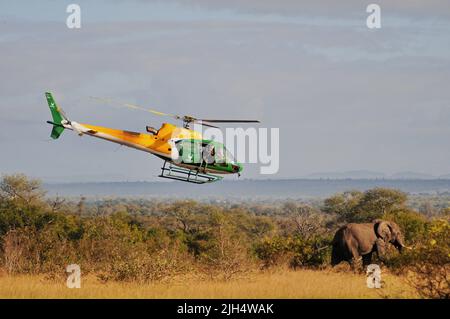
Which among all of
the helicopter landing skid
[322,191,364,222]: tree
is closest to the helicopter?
the helicopter landing skid

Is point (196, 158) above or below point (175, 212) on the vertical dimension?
below

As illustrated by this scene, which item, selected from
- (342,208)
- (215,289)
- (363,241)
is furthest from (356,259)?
(342,208)

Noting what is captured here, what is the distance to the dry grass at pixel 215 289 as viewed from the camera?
2145 centimetres

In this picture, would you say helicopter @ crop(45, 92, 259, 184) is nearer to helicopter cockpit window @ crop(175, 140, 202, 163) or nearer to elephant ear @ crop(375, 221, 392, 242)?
helicopter cockpit window @ crop(175, 140, 202, 163)

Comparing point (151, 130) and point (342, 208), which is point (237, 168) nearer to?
point (151, 130)

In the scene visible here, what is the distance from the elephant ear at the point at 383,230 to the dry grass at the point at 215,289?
566cm

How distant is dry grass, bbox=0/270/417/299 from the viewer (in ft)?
70.4

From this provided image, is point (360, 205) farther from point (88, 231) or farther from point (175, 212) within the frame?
point (88, 231)

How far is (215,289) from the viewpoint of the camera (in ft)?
75.8

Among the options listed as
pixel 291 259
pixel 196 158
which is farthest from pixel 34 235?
pixel 291 259

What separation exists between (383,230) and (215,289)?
37.7ft

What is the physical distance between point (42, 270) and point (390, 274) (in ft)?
37.4

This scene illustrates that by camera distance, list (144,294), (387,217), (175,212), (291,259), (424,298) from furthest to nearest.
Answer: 1. (175,212)
2. (387,217)
3. (291,259)
4. (144,294)
5. (424,298)
